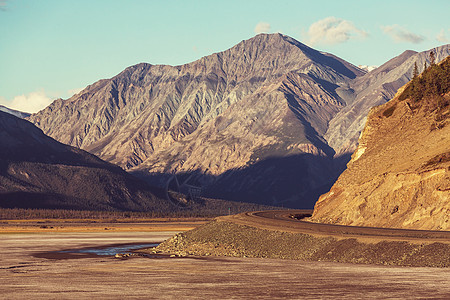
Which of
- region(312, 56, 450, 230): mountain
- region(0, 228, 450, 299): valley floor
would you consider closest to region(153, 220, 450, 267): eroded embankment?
region(0, 228, 450, 299): valley floor

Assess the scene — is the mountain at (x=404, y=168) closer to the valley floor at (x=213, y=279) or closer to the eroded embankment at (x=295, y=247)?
the eroded embankment at (x=295, y=247)

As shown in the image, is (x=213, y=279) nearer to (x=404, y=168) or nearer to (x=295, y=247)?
(x=295, y=247)

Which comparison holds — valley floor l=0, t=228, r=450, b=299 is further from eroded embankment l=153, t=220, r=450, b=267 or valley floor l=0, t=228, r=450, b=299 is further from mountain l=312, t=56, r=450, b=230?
mountain l=312, t=56, r=450, b=230

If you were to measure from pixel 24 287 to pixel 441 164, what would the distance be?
168 feet

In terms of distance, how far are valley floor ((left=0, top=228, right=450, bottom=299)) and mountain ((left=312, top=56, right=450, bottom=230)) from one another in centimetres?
2095

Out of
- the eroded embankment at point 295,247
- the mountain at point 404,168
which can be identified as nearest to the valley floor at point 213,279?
the eroded embankment at point 295,247

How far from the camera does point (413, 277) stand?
157 ft

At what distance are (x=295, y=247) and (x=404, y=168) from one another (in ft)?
80.2

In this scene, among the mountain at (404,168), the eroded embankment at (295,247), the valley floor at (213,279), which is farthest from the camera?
the mountain at (404,168)

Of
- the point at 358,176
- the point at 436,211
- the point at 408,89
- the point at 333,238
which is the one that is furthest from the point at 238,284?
the point at 408,89

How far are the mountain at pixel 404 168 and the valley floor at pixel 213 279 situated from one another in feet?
68.7

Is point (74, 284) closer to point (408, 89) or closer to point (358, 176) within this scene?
point (358, 176)

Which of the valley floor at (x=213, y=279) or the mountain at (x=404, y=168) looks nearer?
the valley floor at (x=213, y=279)

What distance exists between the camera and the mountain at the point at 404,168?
7575 centimetres
